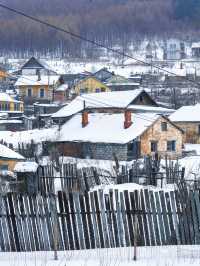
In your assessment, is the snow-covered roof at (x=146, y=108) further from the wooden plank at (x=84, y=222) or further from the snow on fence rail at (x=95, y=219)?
the wooden plank at (x=84, y=222)

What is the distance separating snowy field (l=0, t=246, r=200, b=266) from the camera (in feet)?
25.5

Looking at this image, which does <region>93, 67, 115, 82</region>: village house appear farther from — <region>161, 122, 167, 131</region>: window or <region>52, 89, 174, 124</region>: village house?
<region>161, 122, 167, 131</region>: window

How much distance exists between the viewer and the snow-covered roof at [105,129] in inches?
1203

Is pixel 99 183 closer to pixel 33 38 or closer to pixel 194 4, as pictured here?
pixel 33 38

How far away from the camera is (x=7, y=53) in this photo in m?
130

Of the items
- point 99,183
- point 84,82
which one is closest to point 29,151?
point 99,183

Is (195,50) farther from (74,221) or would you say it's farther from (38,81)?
(74,221)

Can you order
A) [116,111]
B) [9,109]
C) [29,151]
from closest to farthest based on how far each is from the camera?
[29,151] → [116,111] → [9,109]

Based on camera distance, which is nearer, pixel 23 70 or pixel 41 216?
pixel 41 216

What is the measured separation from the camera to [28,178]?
15.7 m

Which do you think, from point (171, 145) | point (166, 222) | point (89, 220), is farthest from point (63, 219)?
point (171, 145)

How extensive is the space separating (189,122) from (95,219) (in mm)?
30113

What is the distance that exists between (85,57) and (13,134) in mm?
91565

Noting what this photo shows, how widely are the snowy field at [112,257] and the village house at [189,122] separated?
2920 cm
